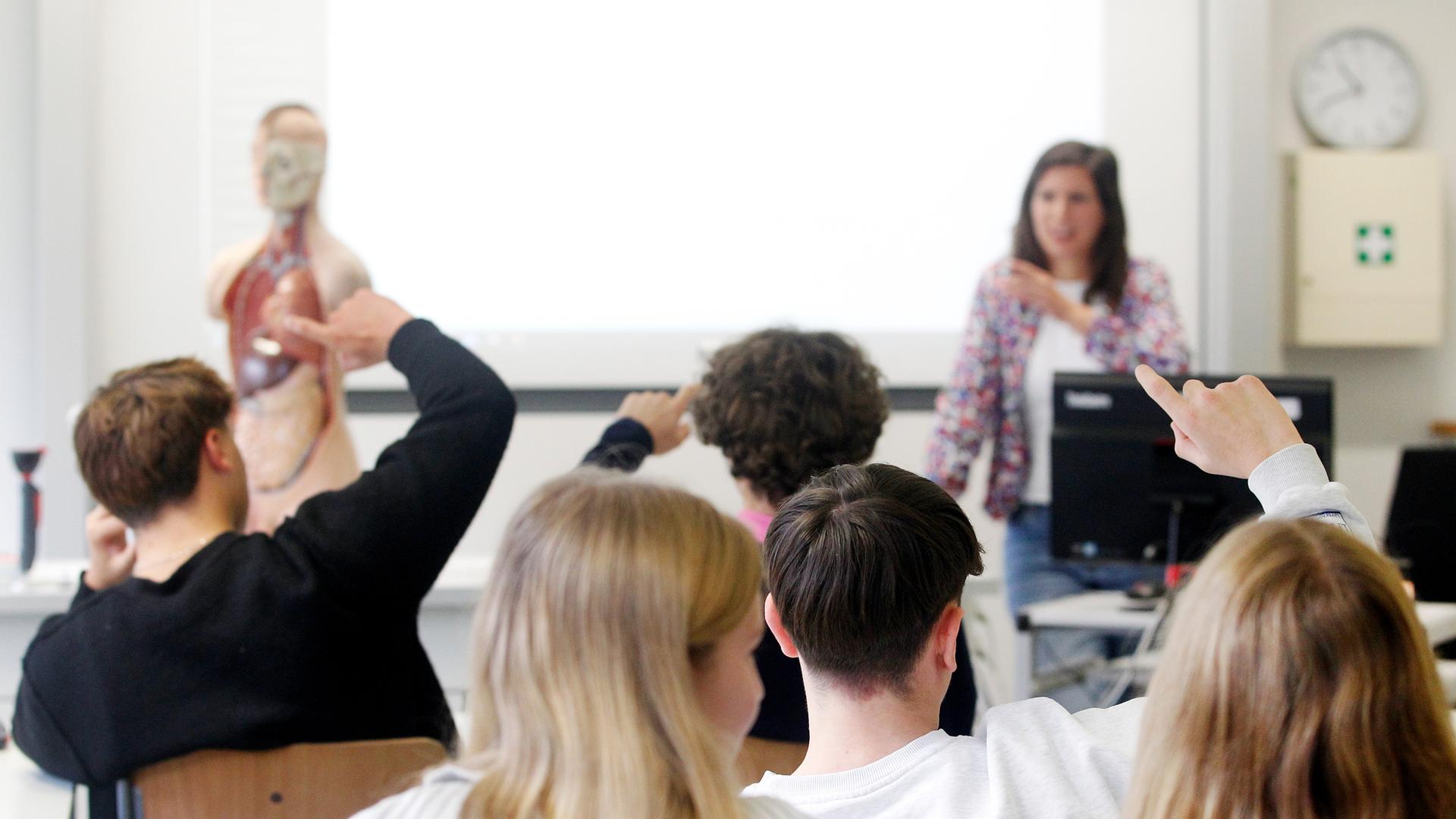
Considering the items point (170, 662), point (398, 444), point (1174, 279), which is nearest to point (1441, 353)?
point (1174, 279)

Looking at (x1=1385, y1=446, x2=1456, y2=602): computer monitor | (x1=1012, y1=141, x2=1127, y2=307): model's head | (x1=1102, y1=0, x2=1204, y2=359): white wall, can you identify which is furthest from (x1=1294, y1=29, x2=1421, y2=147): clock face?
(x1=1012, y1=141, x2=1127, y2=307): model's head

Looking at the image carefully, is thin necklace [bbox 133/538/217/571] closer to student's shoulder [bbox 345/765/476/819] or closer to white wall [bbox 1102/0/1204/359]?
student's shoulder [bbox 345/765/476/819]

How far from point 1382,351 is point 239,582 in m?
3.64

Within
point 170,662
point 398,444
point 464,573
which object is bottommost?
point 464,573

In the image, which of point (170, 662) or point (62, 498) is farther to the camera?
point (62, 498)

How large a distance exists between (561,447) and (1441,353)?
2.71 meters

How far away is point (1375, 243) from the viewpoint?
389cm

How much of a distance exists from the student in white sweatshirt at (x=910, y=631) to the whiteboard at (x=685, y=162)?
104 inches

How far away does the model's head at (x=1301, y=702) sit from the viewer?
28.9 inches

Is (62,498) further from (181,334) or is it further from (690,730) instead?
(690,730)

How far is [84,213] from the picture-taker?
138 inches

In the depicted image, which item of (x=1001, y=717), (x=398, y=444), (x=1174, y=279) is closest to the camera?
(x=1001, y=717)

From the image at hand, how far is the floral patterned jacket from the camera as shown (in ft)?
9.65

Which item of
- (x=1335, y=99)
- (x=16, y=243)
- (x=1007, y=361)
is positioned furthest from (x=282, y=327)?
(x=1335, y=99)
